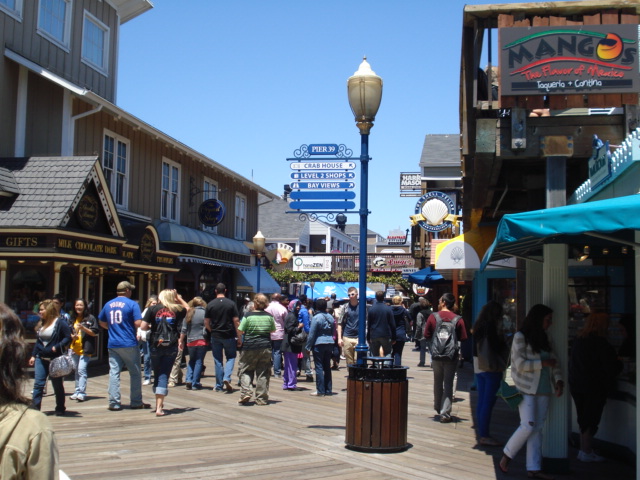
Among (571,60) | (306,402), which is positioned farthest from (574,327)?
(306,402)

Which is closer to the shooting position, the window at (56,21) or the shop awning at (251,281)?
the window at (56,21)

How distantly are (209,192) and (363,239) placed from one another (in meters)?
15.8

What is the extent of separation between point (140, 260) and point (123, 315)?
7263 millimetres

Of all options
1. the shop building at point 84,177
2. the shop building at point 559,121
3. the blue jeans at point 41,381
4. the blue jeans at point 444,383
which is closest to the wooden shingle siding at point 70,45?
the shop building at point 84,177

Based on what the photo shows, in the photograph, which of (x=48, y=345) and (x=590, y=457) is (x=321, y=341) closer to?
(x=48, y=345)

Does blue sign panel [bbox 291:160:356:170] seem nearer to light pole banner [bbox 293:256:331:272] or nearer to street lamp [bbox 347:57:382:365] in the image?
street lamp [bbox 347:57:382:365]

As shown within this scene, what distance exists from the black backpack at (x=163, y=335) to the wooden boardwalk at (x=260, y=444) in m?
0.98

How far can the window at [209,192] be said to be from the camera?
2406 centimetres

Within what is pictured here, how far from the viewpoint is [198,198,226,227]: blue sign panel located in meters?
22.5

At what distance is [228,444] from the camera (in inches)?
323

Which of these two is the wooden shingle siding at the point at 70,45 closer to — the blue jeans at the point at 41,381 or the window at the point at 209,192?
the window at the point at 209,192

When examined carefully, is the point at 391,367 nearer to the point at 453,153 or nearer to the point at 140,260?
the point at 140,260

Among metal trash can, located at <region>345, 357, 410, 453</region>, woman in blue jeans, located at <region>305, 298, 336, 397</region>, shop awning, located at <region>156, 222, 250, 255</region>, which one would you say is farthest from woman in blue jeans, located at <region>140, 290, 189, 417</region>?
shop awning, located at <region>156, 222, 250, 255</region>

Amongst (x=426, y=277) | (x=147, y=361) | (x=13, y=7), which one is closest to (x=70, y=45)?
(x=13, y=7)
